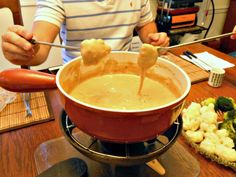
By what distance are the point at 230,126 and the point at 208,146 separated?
119mm

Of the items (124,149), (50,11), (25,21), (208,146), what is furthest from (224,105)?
(25,21)

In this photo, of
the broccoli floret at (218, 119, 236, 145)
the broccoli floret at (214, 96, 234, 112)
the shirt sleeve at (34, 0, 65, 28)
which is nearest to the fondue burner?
the broccoli floret at (218, 119, 236, 145)

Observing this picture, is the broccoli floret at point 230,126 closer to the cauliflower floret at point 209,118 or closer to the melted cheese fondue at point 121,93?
the cauliflower floret at point 209,118

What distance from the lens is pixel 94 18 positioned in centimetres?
116

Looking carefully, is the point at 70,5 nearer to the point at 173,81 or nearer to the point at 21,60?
the point at 21,60

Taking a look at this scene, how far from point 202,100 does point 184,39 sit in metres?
2.00

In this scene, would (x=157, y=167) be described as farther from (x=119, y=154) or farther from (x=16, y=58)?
(x=16, y=58)

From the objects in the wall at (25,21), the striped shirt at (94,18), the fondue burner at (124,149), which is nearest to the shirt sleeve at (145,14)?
the striped shirt at (94,18)

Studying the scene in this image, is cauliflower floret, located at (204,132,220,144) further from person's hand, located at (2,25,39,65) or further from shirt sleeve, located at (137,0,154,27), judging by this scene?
shirt sleeve, located at (137,0,154,27)

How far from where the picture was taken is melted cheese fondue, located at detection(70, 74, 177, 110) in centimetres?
60

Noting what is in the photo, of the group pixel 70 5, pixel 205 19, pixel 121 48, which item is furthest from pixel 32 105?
pixel 205 19

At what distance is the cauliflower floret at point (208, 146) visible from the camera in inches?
26.2

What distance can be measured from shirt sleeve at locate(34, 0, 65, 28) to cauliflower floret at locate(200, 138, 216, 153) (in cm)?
76

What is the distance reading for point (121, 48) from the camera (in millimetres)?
1309
